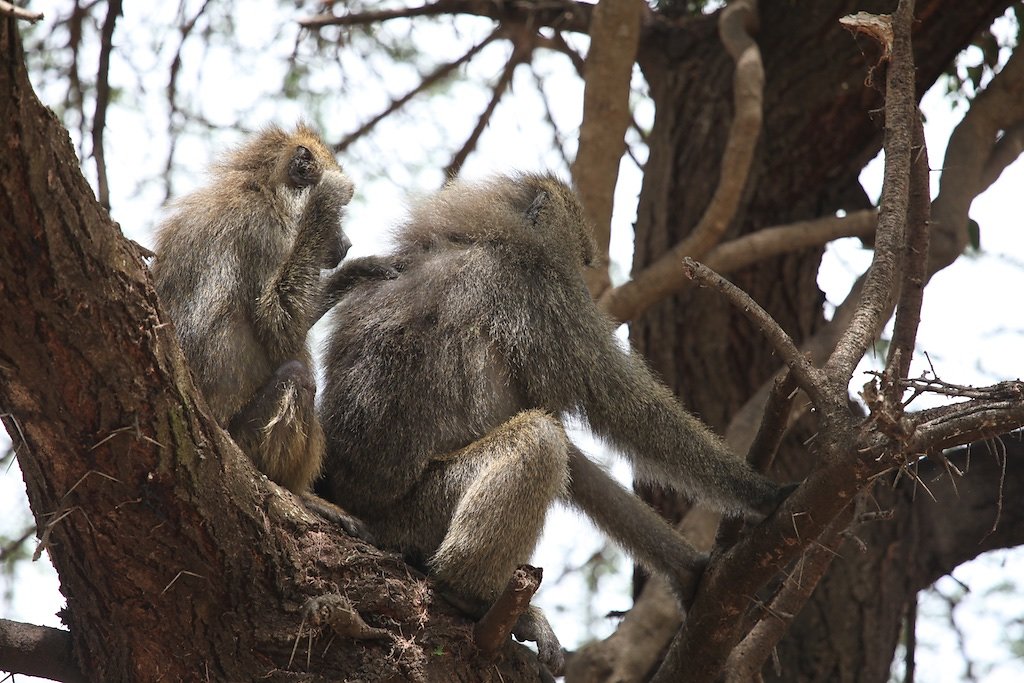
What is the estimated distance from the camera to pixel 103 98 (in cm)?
546

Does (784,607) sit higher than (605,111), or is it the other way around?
(605,111)

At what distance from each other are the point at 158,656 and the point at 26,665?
1.73 feet

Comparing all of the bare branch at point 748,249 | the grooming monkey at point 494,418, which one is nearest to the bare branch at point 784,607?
the grooming monkey at point 494,418

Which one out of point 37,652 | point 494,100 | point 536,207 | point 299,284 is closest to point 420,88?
point 494,100

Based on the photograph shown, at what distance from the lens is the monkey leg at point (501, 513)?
3793mm

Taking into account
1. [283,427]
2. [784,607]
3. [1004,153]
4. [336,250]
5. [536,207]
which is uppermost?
[1004,153]

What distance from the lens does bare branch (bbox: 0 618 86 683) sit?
351 centimetres

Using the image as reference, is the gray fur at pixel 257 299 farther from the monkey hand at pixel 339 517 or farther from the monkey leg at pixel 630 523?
the monkey leg at pixel 630 523

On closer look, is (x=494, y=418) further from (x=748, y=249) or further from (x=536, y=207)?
(x=748, y=249)

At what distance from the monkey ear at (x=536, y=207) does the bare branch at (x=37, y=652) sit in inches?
99.0

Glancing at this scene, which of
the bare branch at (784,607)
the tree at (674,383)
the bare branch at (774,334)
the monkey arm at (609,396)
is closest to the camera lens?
the tree at (674,383)

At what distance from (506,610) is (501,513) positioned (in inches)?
15.0

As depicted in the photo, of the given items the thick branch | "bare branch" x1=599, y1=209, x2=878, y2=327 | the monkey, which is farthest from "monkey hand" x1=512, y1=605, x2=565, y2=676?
the thick branch

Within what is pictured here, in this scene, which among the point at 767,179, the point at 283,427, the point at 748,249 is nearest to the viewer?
the point at 283,427
